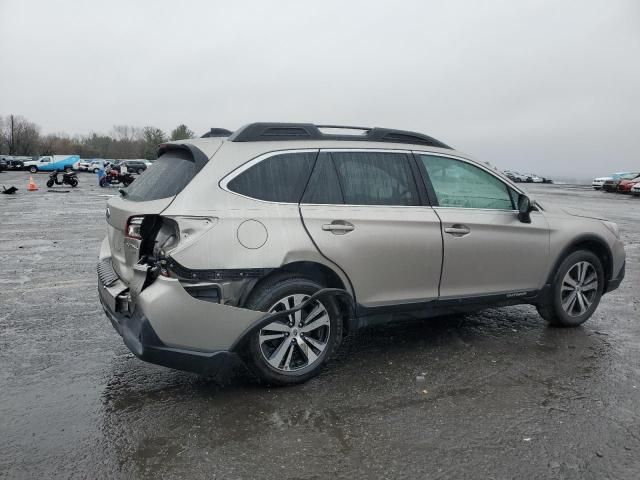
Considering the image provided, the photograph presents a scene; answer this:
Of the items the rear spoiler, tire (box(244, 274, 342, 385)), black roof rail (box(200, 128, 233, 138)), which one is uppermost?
black roof rail (box(200, 128, 233, 138))

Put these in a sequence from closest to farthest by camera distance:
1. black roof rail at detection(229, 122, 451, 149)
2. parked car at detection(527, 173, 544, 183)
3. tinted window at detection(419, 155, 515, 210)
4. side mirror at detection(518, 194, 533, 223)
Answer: black roof rail at detection(229, 122, 451, 149), tinted window at detection(419, 155, 515, 210), side mirror at detection(518, 194, 533, 223), parked car at detection(527, 173, 544, 183)

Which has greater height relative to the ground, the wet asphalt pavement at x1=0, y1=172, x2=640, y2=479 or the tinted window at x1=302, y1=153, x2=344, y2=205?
the tinted window at x1=302, y1=153, x2=344, y2=205

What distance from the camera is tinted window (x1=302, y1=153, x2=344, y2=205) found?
3.95 m

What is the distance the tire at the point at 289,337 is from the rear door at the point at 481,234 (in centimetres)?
110

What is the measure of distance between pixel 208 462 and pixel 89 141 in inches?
4779

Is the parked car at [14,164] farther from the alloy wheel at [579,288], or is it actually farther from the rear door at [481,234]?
the alloy wheel at [579,288]

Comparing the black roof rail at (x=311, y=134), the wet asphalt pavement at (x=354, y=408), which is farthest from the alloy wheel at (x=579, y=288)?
the black roof rail at (x=311, y=134)

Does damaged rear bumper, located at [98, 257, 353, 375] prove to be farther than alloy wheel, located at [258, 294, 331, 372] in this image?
No

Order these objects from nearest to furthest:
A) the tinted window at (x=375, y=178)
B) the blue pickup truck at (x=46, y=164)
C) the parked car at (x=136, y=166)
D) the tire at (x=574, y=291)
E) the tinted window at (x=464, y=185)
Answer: the tinted window at (x=375, y=178)
the tinted window at (x=464, y=185)
the tire at (x=574, y=291)
the parked car at (x=136, y=166)
the blue pickup truck at (x=46, y=164)

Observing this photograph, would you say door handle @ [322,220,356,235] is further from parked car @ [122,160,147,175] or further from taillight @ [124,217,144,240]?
parked car @ [122,160,147,175]

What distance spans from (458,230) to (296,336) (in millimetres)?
1617

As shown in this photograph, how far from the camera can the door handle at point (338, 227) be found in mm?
3859

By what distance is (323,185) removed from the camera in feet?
13.2

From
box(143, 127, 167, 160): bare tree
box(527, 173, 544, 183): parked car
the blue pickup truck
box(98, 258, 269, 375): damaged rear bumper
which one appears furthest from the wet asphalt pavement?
box(143, 127, 167, 160): bare tree
